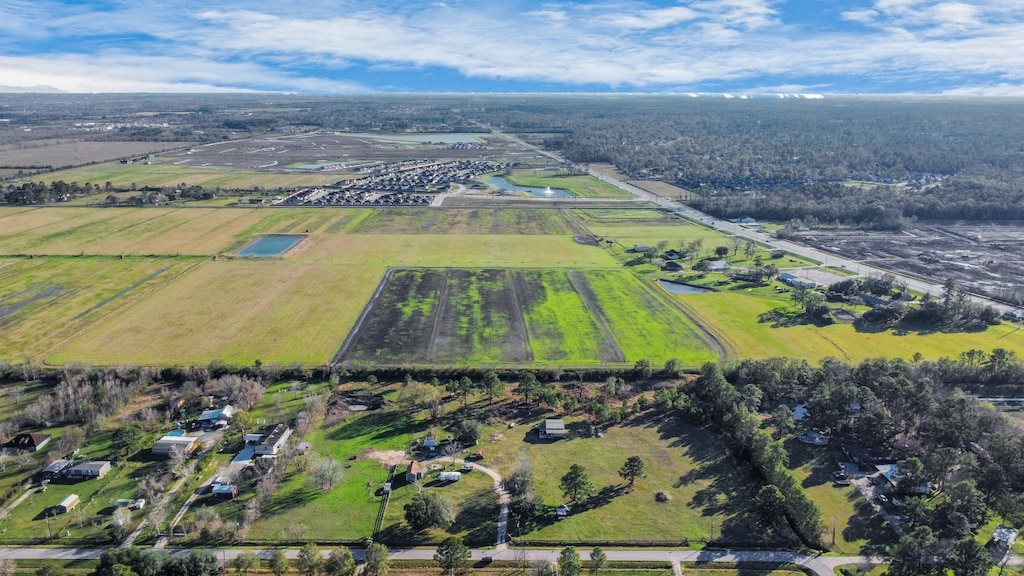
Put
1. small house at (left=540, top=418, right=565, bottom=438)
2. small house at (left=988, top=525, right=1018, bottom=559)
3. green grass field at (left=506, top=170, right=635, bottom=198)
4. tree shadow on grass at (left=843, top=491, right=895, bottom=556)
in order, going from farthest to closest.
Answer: green grass field at (left=506, top=170, right=635, bottom=198)
small house at (left=540, top=418, right=565, bottom=438)
tree shadow on grass at (left=843, top=491, right=895, bottom=556)
small house at (left=988, top=525, right=1018, bottom=559)

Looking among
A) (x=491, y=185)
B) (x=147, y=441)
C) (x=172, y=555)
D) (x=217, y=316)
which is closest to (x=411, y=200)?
(x=491, y=185)

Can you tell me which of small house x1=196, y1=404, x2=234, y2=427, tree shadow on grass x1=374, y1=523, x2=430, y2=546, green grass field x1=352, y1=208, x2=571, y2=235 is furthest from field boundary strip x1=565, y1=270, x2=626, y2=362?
small house x1=196, y1=404, x2=234, y2=427

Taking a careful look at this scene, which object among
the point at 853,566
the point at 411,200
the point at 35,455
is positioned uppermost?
the point at 411,200

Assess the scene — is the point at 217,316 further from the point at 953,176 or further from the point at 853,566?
the point at 953,176

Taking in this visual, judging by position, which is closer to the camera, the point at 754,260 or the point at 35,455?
the point at 35,455

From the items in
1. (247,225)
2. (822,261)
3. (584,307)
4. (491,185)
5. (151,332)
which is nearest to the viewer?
(151,332)

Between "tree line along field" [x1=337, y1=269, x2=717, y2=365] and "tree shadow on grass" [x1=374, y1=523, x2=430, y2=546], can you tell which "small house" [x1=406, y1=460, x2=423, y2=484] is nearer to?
"tree shadow on grass" [x1=374, y1=523, x2=430, y2=546]
